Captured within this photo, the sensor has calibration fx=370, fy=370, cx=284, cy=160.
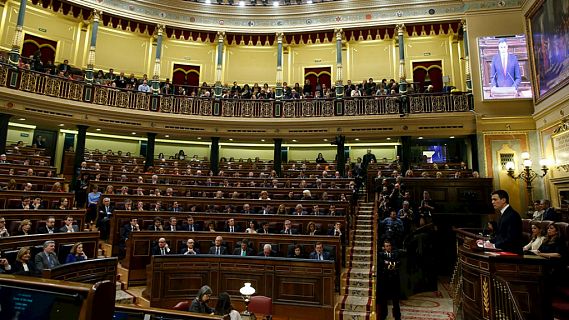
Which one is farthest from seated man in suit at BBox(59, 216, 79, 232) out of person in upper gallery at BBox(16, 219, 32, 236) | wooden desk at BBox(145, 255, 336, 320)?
wooden desk at BBox(145, 255, 336, 320)

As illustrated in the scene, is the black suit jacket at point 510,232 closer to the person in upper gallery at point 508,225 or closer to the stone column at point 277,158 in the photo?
the person in upper gallery at point 508,225

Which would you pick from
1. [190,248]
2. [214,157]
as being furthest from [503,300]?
[214,157]

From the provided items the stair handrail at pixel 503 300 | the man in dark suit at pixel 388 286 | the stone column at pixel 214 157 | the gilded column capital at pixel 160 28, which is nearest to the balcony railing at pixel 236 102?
the stone column at pixel 214 157

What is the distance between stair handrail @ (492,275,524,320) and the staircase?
98.2 inches

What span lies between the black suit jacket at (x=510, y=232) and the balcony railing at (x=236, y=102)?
999cm

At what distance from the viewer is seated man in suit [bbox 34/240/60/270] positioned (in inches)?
195

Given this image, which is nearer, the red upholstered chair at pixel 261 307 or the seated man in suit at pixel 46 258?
the red upholstered chair at pixel 261 307

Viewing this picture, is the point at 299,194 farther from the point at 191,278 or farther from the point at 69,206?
the point at 69,206

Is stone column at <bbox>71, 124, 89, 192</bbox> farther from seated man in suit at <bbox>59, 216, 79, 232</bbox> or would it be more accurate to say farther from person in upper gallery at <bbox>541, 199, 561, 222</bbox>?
person in upper gallery at <bbox>541, 199, 561, 222</bbox>

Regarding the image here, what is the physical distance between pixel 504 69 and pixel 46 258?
13739 mm

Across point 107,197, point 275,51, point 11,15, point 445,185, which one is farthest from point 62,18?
point 445,185

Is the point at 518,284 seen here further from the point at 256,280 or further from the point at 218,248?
the point at 218,248

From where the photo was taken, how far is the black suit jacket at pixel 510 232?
3.76 meters

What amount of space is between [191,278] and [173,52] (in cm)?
1316
